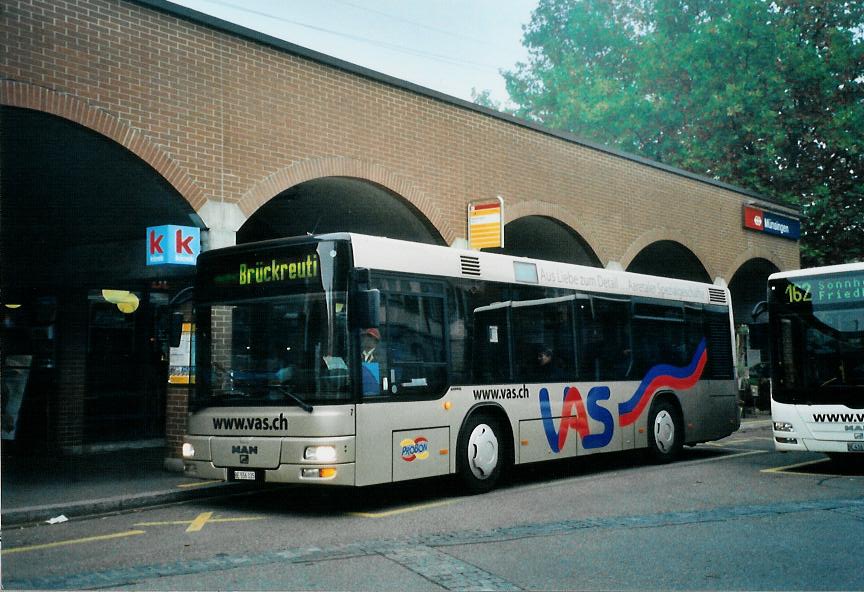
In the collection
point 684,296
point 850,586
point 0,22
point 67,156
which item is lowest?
point 850,586

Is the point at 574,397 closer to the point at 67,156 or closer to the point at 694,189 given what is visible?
the point at 67,156

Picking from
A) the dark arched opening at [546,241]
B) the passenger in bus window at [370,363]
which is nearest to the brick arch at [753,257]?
the dark arched opening at [546,241]

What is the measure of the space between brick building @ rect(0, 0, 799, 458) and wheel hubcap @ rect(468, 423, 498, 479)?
365 cm

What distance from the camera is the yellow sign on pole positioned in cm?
1590

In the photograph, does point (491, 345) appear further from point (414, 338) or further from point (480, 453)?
point (414, 338)

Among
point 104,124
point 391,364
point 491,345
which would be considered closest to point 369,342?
point 391,364

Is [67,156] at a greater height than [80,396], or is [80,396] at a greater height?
[67,156]

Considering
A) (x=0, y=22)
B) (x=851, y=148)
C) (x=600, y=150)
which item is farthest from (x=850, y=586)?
(x=851, y=148)

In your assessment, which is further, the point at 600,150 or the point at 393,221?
the point at 600,150

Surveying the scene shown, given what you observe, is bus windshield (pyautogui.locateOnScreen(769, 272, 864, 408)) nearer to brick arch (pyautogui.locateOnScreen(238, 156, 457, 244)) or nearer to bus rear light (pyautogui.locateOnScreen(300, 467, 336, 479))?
brick arch (pyautogui.locateOnScreen(238, 156, 457, 244))

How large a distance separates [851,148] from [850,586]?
2945 cm

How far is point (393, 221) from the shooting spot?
54.9ft

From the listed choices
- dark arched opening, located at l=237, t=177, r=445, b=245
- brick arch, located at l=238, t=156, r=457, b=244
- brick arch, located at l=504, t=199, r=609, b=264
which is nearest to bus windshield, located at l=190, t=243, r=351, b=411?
brick arch, located at l=238, t=156, r=457, b=244

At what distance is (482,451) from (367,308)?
2.75 m
